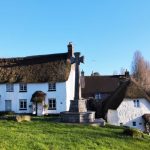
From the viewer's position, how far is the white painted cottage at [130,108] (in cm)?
5438

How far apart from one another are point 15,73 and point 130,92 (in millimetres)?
17456

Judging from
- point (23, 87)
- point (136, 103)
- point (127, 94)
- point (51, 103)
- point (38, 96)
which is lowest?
point (136, 103)

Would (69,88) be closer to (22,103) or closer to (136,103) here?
(22,103)

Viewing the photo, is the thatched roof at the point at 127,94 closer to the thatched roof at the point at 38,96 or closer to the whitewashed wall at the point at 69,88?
the whitewashed wall at the point at 69,88

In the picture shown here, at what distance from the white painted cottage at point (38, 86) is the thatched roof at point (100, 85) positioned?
20.4 m

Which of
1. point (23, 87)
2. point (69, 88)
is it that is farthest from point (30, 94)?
point (69, 88)

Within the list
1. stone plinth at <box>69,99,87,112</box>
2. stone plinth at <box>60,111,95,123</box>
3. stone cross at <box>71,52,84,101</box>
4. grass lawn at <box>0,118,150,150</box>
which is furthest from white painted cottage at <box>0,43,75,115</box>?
grass lawn at <box>0,118,150,150</box>

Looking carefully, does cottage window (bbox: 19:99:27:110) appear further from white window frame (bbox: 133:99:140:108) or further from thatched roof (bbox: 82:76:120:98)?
thatched roof (bbox: 82:76:120:98)

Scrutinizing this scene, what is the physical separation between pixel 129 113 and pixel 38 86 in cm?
1401

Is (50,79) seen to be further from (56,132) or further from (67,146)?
(67,146)

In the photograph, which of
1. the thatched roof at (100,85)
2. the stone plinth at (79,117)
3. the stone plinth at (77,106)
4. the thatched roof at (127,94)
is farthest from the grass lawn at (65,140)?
the thatched roof at (100,85)

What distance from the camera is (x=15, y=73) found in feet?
184

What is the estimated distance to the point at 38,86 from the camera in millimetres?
54906

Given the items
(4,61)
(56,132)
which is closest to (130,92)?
(4,61)
